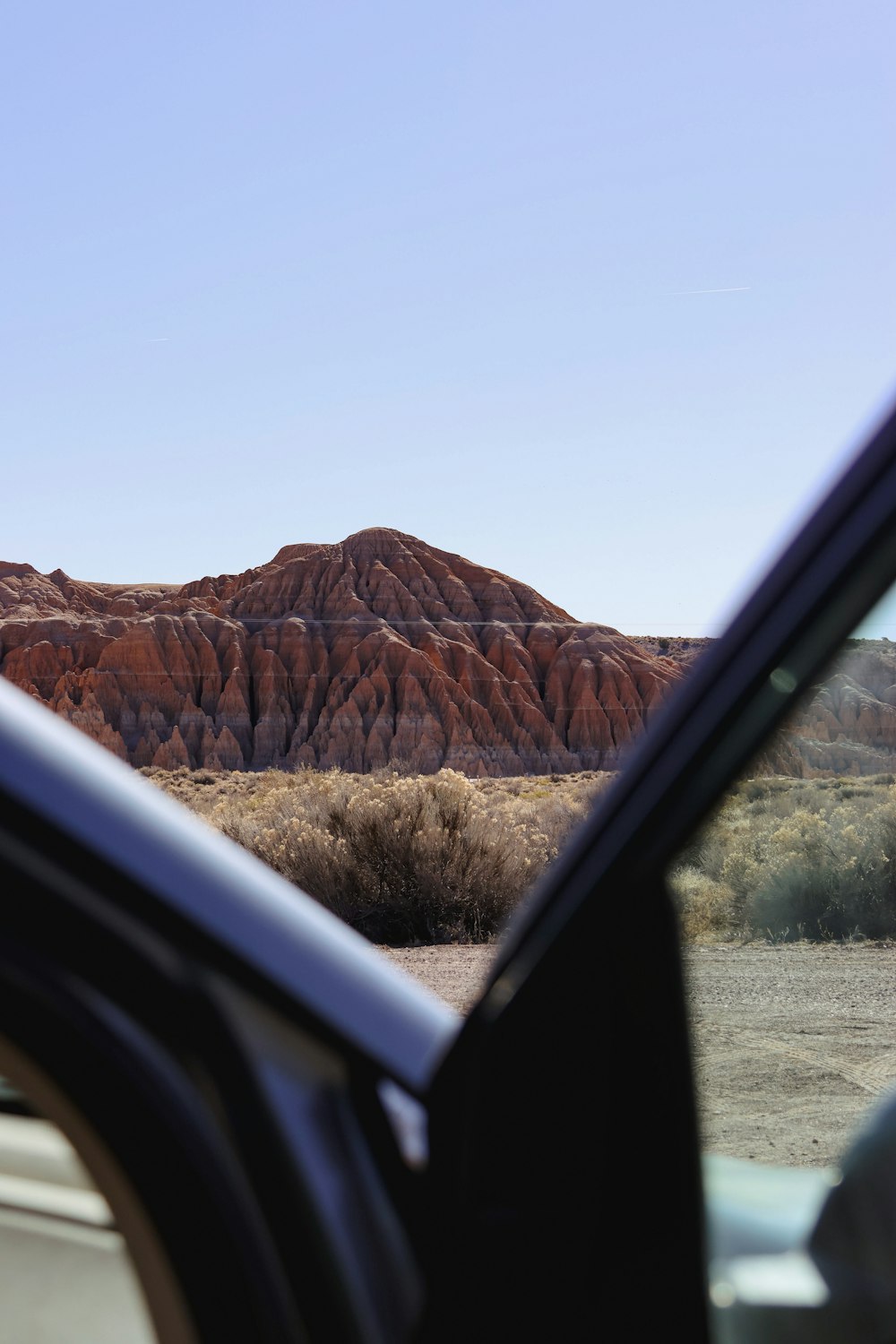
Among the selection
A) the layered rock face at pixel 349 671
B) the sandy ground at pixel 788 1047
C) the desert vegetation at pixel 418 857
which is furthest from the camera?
the layered rock face at pixel 349 671

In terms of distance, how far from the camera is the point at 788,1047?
1267mm

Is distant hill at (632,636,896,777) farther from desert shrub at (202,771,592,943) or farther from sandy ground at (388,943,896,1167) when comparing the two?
desert shrub at (202,771,592,943)

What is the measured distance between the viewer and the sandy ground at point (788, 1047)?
3.98ft

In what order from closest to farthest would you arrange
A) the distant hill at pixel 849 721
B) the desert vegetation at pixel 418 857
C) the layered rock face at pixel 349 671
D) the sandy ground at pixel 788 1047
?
1. the distant hill at pixel 849 721
2. the sandy ground at pixel 788 1047
3. the desert vegetation at pixel 418 857
4. the layered rock face at pixel 349 671

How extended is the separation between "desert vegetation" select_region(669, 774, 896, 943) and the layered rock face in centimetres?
5878

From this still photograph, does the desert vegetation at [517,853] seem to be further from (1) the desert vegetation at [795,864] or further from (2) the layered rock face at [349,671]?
(2) the layered rock face at [349,671]

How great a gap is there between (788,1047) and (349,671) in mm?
75385

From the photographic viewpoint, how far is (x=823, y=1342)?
113 cm

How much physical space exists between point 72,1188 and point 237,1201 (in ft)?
2.16

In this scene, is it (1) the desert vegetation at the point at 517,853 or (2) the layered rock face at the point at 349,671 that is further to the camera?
(2) the layered rock face at the point at 349,671

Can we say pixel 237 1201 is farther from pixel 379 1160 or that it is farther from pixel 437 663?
pixel 437 663

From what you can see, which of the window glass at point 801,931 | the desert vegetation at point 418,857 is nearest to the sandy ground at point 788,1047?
the window glass at point 801,931

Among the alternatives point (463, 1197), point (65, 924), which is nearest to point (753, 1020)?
point (463, 1197)

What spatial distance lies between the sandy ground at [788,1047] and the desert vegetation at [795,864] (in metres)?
0.03
